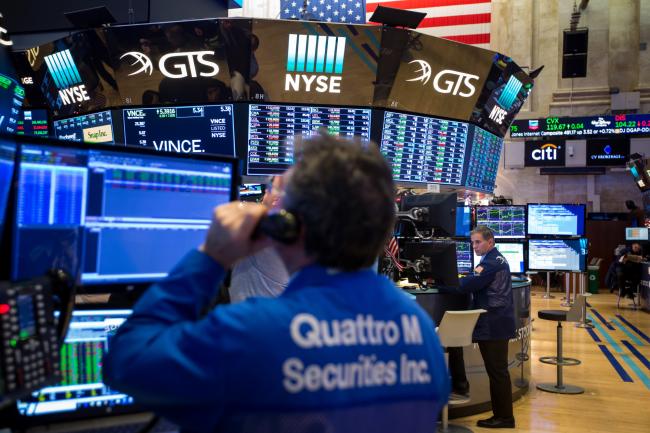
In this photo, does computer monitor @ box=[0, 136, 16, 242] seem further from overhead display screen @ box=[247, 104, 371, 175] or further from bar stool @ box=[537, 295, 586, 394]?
bar stool @ box=[537, 295, 586, 394]

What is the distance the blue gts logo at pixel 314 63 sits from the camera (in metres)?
4.95

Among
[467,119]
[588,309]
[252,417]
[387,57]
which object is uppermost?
[387,57]

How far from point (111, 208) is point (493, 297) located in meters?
4.38

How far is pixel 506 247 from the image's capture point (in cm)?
991

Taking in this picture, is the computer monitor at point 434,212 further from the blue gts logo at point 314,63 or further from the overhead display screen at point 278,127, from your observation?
the blue gts logo at point 314,63

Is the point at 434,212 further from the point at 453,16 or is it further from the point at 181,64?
the point at 453,16

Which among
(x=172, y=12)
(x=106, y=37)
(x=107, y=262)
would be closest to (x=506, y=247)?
(x=172, y=12)

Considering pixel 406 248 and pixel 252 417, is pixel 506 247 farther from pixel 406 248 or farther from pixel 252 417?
pixel 252 417

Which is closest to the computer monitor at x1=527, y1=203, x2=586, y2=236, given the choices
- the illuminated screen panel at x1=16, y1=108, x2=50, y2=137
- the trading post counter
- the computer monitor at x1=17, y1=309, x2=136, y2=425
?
the trading post counter

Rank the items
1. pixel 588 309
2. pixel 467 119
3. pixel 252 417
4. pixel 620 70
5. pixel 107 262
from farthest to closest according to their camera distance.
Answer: pixel 620 70 → pixel 588 309 → pixel 467 119 → pixel 107 262 → pixel 252 417

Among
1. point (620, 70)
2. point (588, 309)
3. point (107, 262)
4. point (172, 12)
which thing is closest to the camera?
point (107, 262)

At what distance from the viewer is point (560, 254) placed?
423 inches

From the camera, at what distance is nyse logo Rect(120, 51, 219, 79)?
496cm

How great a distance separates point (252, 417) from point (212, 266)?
0.88ft
